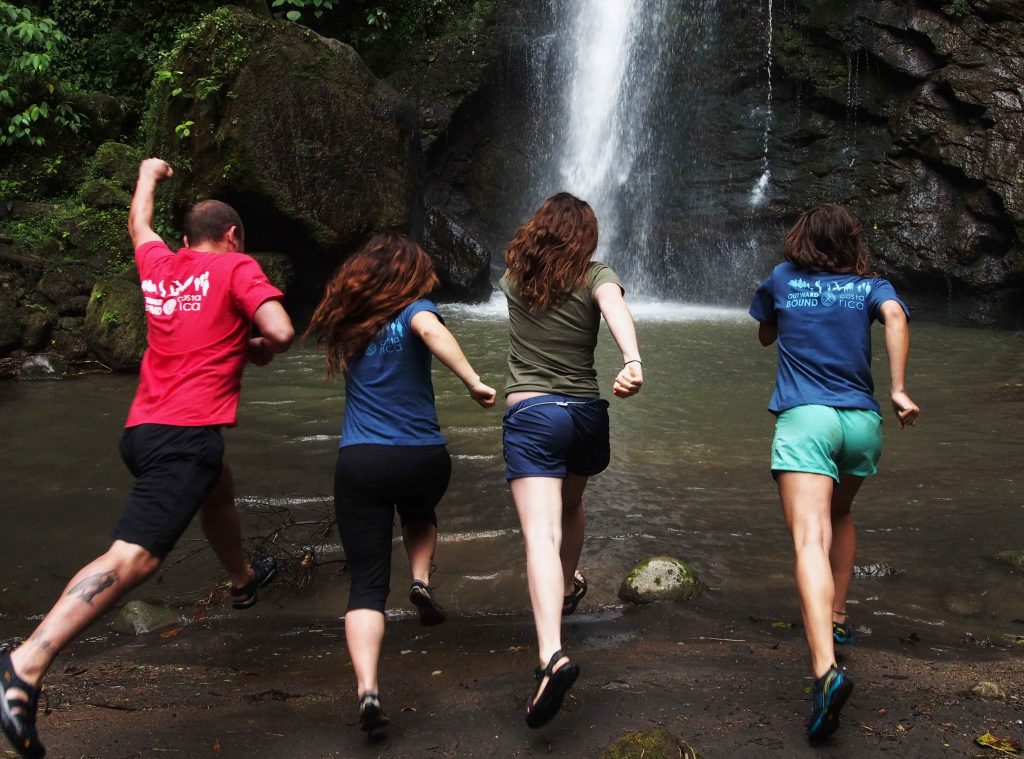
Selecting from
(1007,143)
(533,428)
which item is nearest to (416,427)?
(533,428)

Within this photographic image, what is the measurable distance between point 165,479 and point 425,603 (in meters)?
1.06

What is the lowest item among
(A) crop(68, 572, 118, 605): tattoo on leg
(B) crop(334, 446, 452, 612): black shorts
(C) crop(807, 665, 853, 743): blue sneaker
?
(C) crop(807, 665, 853, 743): blue sneaker

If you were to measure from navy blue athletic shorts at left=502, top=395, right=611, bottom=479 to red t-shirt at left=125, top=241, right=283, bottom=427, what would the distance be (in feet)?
3.38

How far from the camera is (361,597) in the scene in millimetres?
3076

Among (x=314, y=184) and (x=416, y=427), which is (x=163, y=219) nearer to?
(x=314, y=184)

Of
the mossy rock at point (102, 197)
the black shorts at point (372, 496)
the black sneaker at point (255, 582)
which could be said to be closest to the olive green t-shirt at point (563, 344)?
the black shorts at point (372, 496)

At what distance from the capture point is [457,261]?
15469mm

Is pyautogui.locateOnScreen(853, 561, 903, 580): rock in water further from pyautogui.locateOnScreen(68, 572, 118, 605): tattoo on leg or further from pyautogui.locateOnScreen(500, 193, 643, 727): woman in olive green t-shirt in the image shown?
pyautogui.locateOnScreen(68, 572, 118, 605): tattoo on leg

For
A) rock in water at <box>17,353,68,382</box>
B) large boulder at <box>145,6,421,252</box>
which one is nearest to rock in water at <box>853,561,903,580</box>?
rock in water at <box>17,353,68,382</box>

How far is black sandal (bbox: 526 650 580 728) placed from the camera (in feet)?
8.87

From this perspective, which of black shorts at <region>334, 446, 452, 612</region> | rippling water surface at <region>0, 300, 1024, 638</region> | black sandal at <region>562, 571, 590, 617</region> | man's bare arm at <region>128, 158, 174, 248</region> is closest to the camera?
black shorts at <region>334, 446, 452, 612</region>

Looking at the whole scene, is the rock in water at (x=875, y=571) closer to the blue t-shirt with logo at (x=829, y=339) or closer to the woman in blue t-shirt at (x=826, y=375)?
the woman in blue t-shirt at (x=826, y=375)

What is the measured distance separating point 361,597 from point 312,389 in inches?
230

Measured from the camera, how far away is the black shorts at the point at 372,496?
315 centimetres
